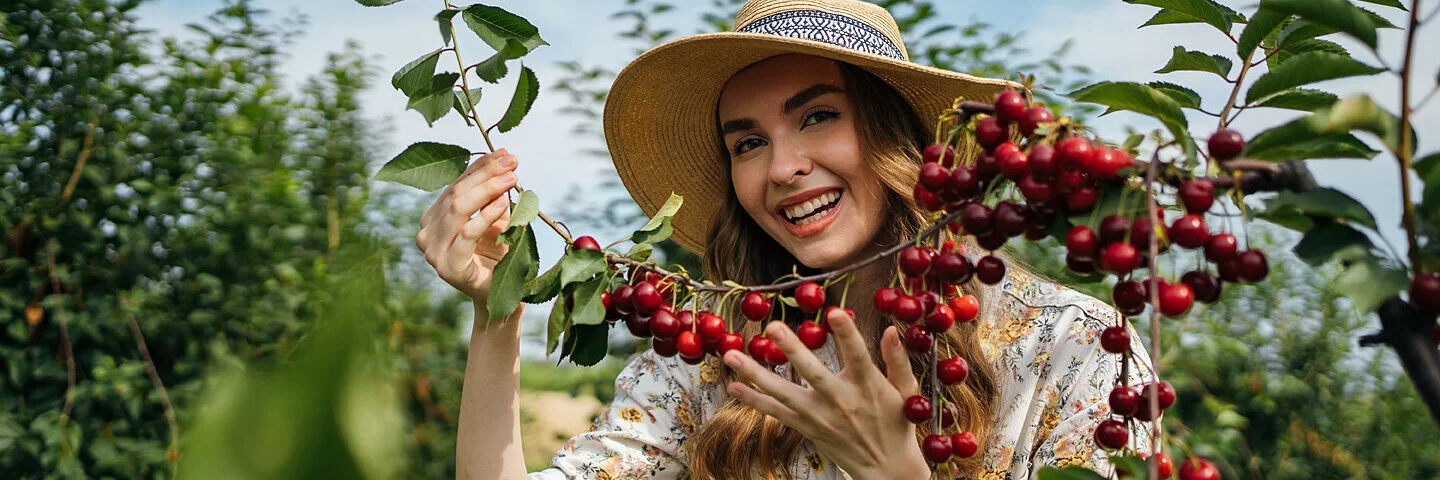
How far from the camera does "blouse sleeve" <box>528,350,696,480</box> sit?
1854 millimetres

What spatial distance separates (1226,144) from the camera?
68 centimetres

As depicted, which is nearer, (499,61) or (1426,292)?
(1426,292)

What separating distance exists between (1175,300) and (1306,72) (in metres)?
0.19

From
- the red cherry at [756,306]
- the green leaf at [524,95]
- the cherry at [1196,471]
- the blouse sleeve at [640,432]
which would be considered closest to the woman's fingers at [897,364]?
the red cherry at [756,306]

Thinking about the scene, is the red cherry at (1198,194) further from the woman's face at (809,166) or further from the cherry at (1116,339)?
the woman's face at (809,166)

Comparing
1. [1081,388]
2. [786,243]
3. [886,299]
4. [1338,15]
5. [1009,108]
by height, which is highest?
[1338,15]

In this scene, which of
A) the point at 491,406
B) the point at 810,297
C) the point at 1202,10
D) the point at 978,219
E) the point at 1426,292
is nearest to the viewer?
the point at 1426,292

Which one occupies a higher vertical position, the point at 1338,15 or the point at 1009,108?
the point at 1338,15

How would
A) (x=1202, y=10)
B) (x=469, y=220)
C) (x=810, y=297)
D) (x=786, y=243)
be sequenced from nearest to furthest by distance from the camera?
1. (x=1202, y=10)
2. (x=810, y=297)
3. (x=469, y=220)
4. (x=786, y=243)

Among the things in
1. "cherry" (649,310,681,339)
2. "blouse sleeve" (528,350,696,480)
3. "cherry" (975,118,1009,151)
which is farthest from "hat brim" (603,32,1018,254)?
"cherry" (975,118,1009,151)

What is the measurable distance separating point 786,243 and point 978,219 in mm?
927

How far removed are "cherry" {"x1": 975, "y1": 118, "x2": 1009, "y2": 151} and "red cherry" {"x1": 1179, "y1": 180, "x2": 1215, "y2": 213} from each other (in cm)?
16

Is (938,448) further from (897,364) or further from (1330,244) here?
(1330,244)

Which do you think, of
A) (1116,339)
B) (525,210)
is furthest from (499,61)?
(1116,339)
